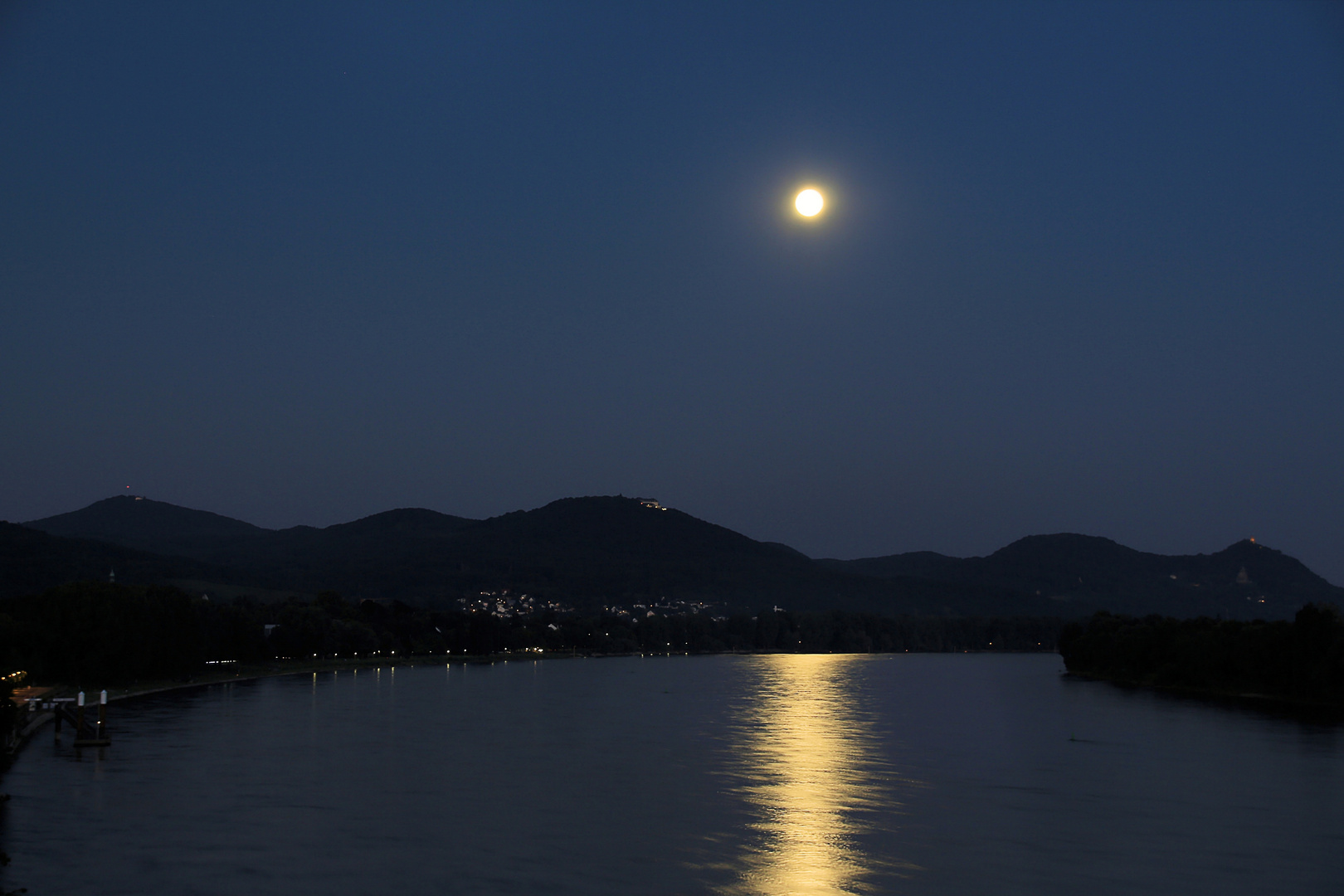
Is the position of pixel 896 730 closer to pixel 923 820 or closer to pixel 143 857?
pixel 923 820

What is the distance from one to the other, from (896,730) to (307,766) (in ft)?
146

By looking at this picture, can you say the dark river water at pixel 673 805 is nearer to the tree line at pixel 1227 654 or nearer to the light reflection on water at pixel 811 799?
the light reflection on water at pixel 811 799

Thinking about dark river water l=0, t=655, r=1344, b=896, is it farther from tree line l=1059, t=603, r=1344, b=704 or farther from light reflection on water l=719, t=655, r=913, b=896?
tree line l=1059, t=603, r=1344, b=704

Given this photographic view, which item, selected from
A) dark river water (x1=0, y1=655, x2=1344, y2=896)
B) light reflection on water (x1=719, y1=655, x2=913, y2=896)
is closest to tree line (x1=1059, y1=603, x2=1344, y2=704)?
dark river water (x1=0, y1=655, x2=1344, y2=896)

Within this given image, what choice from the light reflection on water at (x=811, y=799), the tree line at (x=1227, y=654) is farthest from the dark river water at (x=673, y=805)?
the tree line at (x=1227, y=654)

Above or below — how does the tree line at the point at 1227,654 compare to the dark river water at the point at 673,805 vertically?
above

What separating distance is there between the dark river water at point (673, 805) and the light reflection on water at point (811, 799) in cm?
19

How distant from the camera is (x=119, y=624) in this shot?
345 feet

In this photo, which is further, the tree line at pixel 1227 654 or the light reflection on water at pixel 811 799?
the tree line at pixel 1227 654

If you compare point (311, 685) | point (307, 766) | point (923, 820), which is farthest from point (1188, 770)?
point (311, 685)

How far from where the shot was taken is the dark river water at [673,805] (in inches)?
1453

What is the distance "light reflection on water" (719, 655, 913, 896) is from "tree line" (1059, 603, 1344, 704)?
138 ft

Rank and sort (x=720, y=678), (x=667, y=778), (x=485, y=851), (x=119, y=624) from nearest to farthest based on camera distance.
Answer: (x=485, y=851)
(x=667, y=778)
(x=119, y=624)
(x=720, y=678)

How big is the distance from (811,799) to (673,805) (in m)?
6.18
